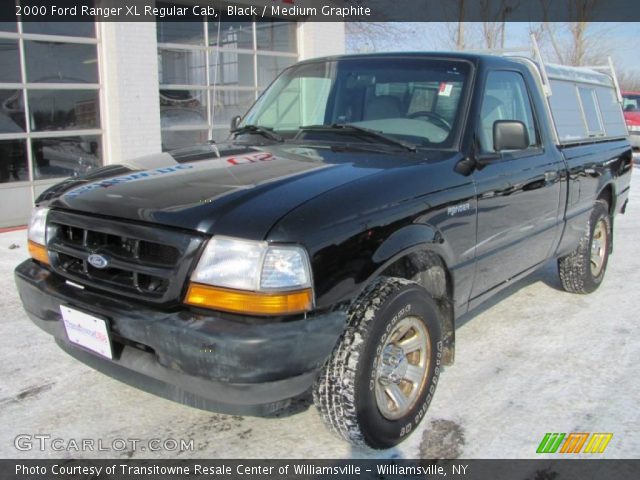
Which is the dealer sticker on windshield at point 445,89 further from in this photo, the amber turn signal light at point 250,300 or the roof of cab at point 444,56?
the amber turn signal light at point 250,300

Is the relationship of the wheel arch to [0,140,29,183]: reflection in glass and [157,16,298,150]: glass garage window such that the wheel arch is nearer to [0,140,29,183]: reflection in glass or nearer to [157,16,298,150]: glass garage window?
[0,140,29,183]: reflection in glass

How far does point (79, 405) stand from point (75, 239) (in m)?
1.02

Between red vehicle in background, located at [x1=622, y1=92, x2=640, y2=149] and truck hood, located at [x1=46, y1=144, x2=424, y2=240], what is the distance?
18.6 metres

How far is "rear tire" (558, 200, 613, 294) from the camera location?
5172mm

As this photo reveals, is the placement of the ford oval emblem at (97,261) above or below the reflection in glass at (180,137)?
below

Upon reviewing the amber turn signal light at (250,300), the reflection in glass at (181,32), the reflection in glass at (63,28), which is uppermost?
the reflection in glass at (181,32)

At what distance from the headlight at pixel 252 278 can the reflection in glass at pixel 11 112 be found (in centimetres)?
651

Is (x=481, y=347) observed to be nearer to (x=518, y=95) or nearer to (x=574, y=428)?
(x=574, y=428)

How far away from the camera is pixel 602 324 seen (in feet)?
15.3

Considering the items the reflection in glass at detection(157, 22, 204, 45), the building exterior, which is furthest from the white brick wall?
the reflection in glass at detection(157, 22, 204, 45)

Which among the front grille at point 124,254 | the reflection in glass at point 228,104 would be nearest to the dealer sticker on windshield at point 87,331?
the front grille at point 124,254

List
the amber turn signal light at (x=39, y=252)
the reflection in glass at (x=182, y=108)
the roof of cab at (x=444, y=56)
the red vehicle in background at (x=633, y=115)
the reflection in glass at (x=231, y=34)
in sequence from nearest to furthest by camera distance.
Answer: the amber turn signal light at (x=39, y=252) < the roof of cab at (x=444, y=56) < the reflection in glass at (x=182, y=108) < the reflection in glass at (x=231, y=34) < the red vehicle in background at (x=633, y=115)

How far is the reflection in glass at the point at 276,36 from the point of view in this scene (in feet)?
36.1

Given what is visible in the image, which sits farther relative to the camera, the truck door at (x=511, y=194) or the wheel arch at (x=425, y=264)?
the truck door at (x=511, y=194)
